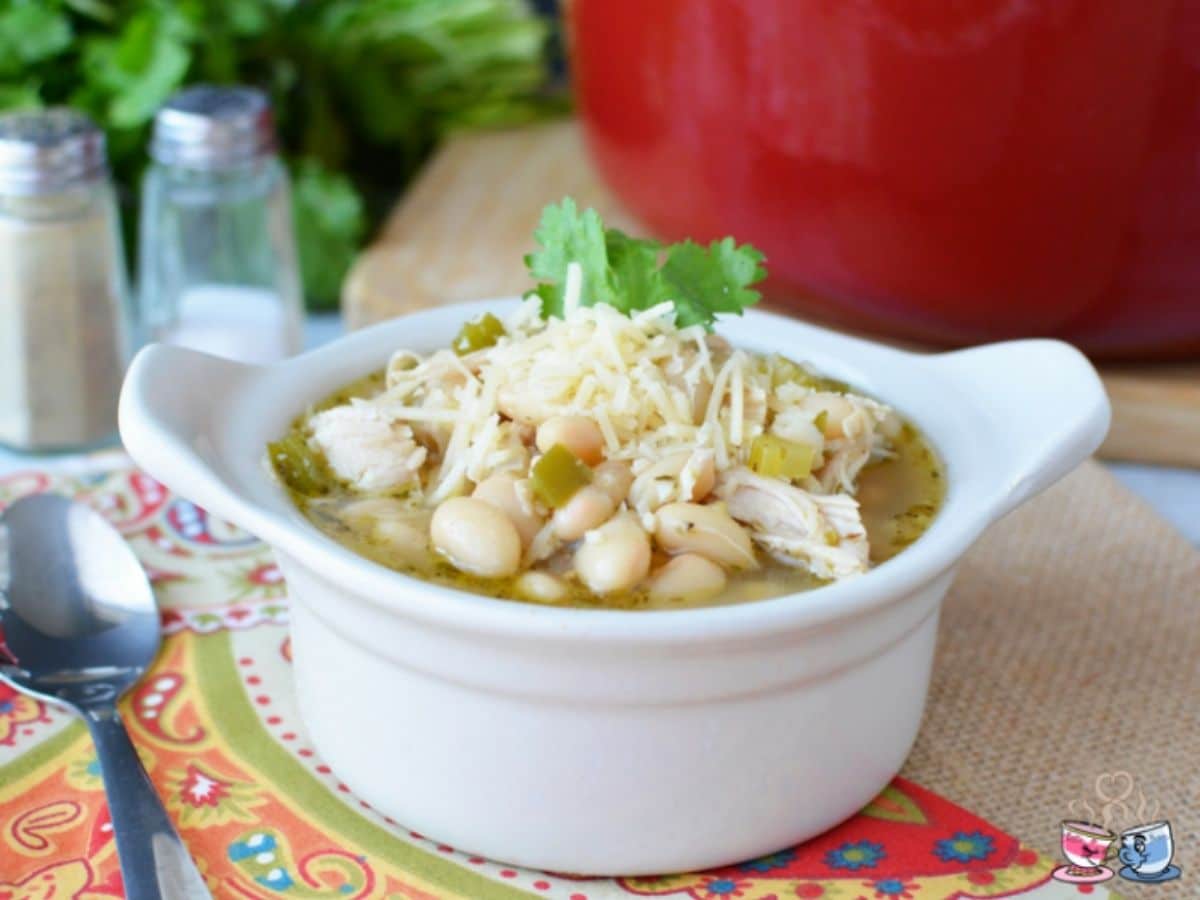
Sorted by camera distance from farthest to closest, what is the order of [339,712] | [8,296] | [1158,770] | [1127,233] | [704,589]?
[8,296], [1127,233], [1158,770], [339,712], [704,589]

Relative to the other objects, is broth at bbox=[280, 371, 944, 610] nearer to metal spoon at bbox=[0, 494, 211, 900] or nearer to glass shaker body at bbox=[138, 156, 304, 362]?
metal spoon at bbox=[0, 494, 211, 900]

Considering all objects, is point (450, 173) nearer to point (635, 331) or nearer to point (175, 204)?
point (175, 204)

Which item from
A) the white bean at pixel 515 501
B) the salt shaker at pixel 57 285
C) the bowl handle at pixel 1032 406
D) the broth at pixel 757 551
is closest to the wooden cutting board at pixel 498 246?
the salt shaker at pixel 57 285

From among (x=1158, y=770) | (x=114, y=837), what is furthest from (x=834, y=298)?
(x=114, y=837)

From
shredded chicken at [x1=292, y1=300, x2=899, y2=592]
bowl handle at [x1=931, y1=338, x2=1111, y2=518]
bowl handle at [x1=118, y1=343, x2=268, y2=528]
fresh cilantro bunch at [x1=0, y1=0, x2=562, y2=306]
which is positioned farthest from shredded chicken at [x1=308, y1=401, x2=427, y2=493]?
fresh cilantro bunch at [x1=0, y1=0, x2=562, y2=306]

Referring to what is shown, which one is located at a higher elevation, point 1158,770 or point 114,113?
point 114,113

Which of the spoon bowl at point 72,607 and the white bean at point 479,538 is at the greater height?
the white bean at point 479,538

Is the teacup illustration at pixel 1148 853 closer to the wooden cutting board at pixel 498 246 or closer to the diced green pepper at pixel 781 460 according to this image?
the diced green pepper at pixel 781 460
